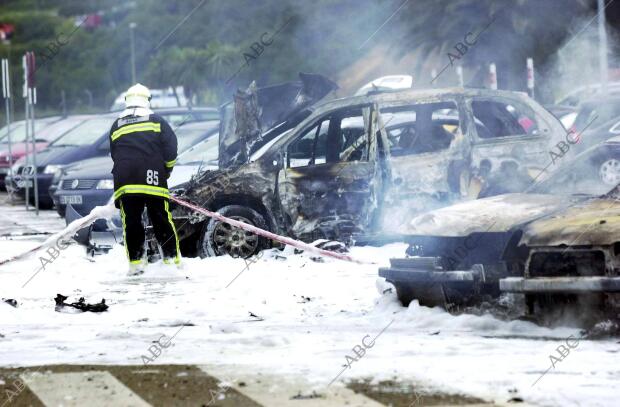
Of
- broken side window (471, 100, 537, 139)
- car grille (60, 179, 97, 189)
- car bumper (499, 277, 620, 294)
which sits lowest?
car grille (60, 179, 97, 189)

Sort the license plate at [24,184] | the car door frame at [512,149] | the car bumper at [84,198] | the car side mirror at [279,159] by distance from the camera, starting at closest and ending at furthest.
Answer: the car door frame at [512,149] < the car side mirror at [279,159] < the car bumper at [84,198] < the license plate at [24,184]

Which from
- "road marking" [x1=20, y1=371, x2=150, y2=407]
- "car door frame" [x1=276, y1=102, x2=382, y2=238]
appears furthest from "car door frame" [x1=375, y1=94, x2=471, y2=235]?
"road marking" [x1=20, y1=371, x2=150, y2=407]

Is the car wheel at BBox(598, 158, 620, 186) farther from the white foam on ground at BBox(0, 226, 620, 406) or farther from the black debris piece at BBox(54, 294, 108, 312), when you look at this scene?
the black debris piece at BBox(54, 294, 108, 312)

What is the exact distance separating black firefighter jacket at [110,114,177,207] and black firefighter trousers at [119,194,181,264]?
75 millimetres

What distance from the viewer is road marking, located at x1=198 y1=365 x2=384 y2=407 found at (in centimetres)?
584

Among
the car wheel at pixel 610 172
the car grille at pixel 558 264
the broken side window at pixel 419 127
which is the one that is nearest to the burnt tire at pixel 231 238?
the broken side window at pixel 419 127

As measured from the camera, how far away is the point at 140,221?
11.9 m

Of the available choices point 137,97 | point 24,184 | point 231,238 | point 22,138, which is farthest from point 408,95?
point 22,138

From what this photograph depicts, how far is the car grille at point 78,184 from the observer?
1623 centimetres

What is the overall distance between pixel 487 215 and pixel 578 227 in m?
0.85

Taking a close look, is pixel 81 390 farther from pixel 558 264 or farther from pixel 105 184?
pixel 105 184

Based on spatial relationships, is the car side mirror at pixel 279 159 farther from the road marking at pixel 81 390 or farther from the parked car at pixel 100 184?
the road marking at pixel 81 390

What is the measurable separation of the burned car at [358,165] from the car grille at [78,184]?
373 cm

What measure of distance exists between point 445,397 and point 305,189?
6834 millimetres
